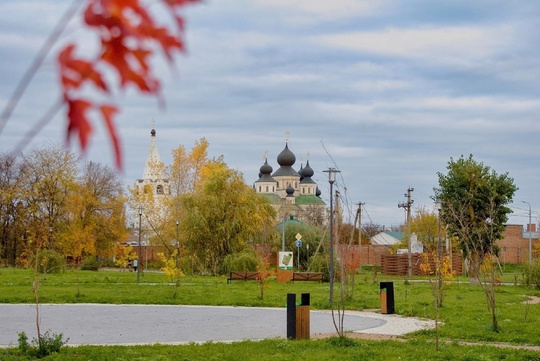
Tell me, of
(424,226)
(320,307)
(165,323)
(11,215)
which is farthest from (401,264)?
(165,323)

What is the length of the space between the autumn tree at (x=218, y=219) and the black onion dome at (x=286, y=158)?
95.0 metres

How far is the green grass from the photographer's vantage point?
40.8 feet

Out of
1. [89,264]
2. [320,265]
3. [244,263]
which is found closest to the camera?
[320,265]

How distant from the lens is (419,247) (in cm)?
6128

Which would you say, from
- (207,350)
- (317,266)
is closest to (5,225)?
(317,266)

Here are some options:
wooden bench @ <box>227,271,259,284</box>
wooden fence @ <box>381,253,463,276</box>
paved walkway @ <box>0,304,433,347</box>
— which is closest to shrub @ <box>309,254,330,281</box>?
wooden bench @ <box>227,271,259,284</box>

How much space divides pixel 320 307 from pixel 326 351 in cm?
1101

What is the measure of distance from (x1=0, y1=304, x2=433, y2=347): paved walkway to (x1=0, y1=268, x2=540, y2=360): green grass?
1274 mm

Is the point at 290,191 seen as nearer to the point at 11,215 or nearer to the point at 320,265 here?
the point at 11,215

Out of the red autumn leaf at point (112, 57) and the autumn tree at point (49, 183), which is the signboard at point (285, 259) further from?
the red autumn leaf at point (112, 57)

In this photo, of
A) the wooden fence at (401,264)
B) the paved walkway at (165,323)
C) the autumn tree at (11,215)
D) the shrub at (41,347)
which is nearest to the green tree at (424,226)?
the wooden fence at (401,264)

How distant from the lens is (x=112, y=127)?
1.52 m

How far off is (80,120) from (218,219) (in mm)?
45499

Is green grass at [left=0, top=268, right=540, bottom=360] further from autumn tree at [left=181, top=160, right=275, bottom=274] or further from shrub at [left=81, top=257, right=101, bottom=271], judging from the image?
shrub at [left=81, top=257, right=101, bottom=271]
